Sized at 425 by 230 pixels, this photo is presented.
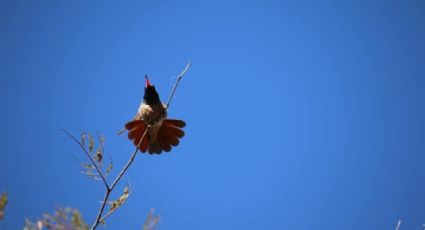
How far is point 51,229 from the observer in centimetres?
187

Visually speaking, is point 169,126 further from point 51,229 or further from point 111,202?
point 51,229

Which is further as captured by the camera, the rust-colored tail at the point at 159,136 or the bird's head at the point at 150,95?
the bird's head at the point at 150,95

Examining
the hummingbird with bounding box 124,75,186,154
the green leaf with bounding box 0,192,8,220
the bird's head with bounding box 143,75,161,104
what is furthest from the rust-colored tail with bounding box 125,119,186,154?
the green leaf with bounding box 0,192,8,220

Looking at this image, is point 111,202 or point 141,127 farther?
point 141,127

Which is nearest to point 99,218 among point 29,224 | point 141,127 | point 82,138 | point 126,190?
point 29,224

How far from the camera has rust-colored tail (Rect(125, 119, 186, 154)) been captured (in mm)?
4566

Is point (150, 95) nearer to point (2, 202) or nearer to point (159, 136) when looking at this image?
point (159, 136)

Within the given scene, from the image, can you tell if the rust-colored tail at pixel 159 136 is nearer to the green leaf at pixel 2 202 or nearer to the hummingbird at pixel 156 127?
the hummingbird at pixel 156 127

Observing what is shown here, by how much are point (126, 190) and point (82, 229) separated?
1.71 metres

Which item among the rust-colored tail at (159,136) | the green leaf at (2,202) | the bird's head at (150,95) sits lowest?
the green leaf at (2,202)

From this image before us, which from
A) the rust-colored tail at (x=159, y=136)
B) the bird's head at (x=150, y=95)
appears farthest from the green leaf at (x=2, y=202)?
the bird's head at (x=150, y=95)

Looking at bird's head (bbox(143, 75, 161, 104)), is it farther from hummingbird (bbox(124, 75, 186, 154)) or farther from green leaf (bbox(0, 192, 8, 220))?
green leaf (bbox(0, 192, 8, 220))

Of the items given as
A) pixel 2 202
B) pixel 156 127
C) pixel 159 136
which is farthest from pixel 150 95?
pixel 2 202

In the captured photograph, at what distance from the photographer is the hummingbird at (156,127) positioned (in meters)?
4.66
